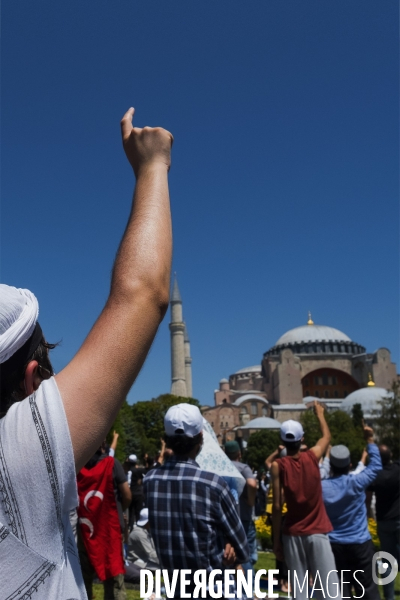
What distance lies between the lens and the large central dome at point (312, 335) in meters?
79.1

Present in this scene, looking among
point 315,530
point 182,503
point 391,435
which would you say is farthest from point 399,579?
point 391,435

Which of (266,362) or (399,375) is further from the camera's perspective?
(266,362)

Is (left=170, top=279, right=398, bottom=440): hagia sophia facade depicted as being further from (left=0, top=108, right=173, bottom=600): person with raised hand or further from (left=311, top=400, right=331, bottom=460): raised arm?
(left=0, top=108, right=173, bottom=600): person with raised hand

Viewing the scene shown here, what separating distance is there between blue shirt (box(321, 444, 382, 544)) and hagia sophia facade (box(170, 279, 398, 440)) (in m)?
53.3

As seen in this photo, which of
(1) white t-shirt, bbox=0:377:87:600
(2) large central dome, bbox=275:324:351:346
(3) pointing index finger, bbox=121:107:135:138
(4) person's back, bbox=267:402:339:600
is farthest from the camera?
(2) large central dome, bbox=275:324:351:346

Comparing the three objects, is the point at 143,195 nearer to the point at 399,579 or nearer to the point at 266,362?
the point at 399,579

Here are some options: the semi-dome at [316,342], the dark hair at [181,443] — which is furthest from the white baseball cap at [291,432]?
the semi-dome at [316,342]

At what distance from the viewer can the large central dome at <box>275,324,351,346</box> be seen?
79125 mm

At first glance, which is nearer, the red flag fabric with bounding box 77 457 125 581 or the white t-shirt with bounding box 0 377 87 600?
the white t-shirt with bounding box 0 377 87 600

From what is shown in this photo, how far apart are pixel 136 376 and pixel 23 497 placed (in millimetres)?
249

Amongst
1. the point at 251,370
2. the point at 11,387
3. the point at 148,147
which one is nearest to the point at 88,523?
the point at 11,387

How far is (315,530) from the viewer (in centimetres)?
448

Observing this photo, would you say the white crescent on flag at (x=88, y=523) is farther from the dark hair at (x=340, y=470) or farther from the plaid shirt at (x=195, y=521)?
the dark hair at (x=340, y=470)

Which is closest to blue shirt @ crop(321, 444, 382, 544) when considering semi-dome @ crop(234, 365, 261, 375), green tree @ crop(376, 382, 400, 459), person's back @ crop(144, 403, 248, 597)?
person's back @ crop(144, 403, 248, 597)
